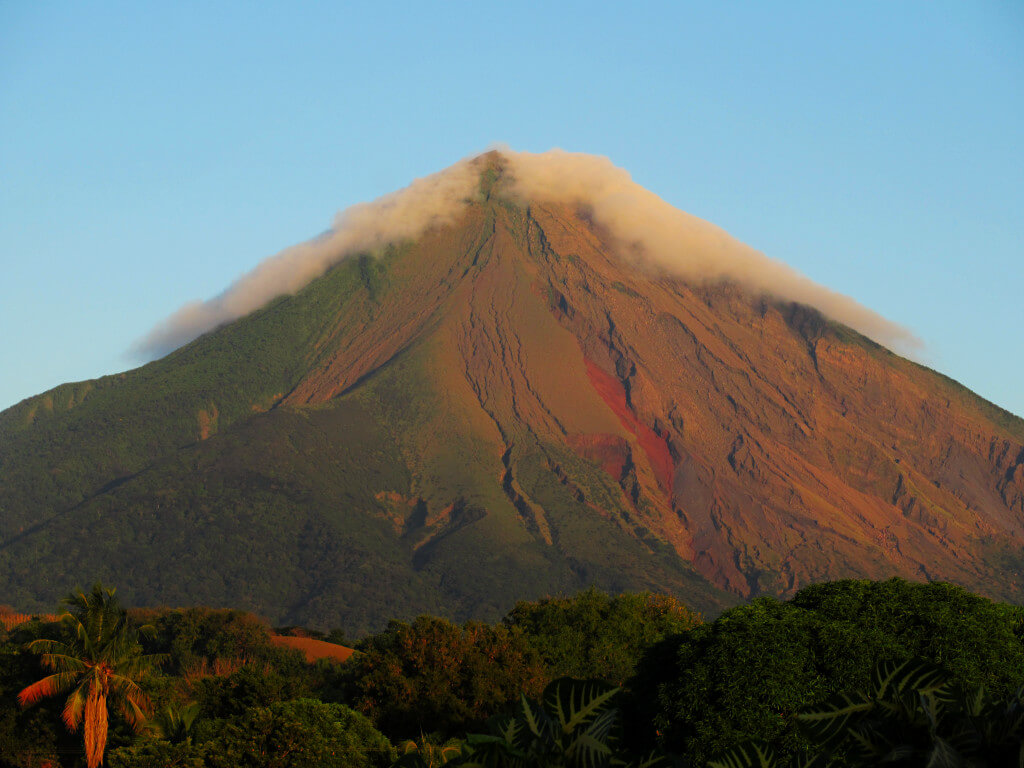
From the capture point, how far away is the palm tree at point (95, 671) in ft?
126

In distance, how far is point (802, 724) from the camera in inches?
406

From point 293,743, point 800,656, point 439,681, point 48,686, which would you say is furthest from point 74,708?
point 800,656

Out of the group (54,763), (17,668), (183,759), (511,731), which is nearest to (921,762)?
(511,731)

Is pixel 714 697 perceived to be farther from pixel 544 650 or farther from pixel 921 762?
pixel 544 650

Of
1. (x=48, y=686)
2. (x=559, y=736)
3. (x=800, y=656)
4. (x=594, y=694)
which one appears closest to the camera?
(x=559, y=736)

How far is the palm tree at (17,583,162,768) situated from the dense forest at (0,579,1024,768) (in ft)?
0.22

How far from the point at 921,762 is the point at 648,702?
24.2 m

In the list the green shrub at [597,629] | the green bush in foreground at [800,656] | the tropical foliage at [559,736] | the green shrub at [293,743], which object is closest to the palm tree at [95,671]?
the green shrub at [293,743]

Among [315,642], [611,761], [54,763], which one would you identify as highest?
[611,761]

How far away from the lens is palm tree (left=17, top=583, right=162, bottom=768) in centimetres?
3850

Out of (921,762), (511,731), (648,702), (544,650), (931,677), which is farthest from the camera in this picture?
(544,650)

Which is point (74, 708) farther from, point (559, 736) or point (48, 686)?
point (559, 736)

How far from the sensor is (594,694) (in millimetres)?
9898

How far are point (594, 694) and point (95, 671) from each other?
33446mm
